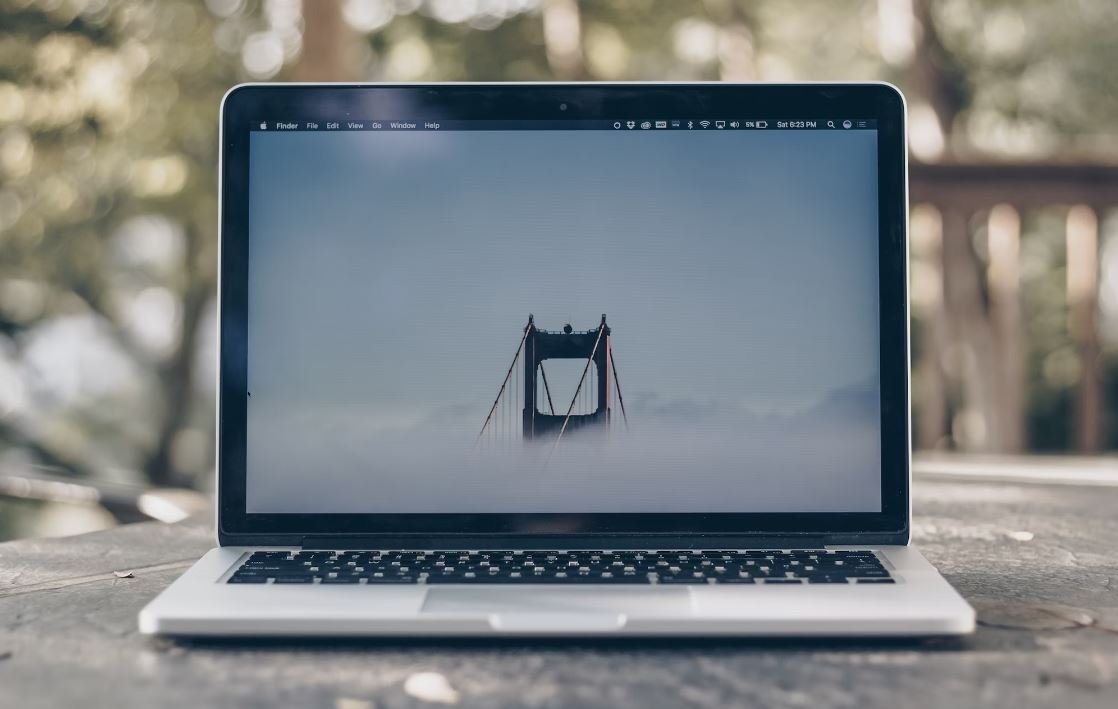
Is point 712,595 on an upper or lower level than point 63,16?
lower

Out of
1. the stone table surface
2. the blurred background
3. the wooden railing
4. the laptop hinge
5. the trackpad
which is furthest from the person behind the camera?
the blurred background

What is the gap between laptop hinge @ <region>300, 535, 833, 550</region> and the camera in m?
0.88

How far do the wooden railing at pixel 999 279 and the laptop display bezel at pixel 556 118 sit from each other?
1.71m

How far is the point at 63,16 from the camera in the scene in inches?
191

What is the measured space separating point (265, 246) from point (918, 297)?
30.5 ft

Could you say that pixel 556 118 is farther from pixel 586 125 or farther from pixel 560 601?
pixel 560 601

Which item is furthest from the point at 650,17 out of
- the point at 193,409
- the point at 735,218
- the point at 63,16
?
the point at 735,218

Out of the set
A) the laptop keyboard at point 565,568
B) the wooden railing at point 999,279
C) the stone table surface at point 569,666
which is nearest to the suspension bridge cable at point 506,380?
the laptop keyboard at point 565,568

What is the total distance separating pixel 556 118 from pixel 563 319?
21 cm

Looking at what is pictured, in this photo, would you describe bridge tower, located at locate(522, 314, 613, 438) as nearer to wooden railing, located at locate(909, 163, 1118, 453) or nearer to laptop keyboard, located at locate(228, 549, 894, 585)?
laptop keyboard, located at locate(228, 549, 894, 585)

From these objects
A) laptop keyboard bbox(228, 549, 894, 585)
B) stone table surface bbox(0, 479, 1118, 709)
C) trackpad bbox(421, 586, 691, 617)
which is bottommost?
stone table surface bbox(0, 479, 1118, 709)

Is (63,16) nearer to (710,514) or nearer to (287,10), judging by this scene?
(287,10)

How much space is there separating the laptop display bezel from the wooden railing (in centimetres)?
171

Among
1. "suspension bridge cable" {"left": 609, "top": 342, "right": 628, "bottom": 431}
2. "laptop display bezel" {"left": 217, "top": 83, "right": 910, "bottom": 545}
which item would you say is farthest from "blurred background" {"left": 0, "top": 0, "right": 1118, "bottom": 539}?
"suspension bridge cable" {"left": 609, "top": 342, "right": 628, "bottom": 431}
